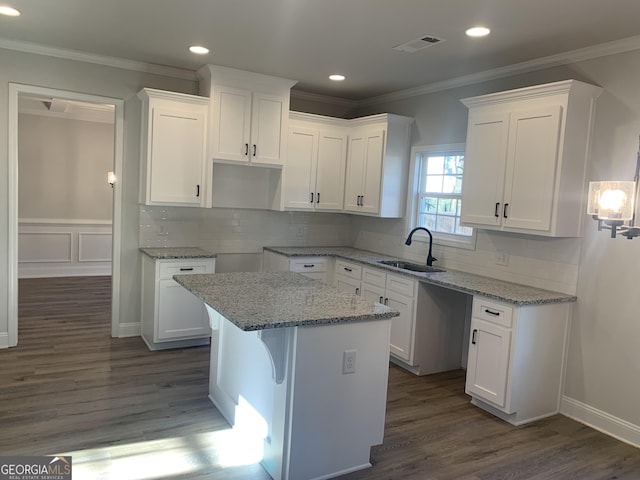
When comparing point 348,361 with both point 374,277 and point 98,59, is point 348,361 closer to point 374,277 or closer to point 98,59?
point 374,277

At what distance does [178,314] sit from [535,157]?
10.7 ft

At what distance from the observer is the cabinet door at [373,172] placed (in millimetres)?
5039

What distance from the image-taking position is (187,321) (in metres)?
4.56

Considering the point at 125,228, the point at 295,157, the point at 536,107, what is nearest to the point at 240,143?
the point at 295,157

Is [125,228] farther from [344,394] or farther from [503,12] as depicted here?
[503,12]

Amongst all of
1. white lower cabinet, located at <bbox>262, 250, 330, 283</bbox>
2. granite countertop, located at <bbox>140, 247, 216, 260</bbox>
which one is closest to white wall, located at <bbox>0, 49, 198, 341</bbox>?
granite countertop, located at <bbox>140, 247, 216, 260</bbox>

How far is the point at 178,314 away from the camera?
4500 mm

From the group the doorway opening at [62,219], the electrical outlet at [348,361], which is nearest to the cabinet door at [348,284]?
the electrical outlet at [348,361]

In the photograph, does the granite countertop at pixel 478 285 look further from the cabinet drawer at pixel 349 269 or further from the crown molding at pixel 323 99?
the crown molding at pixel 323 99

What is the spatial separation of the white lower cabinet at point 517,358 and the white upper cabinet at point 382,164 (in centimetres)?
176

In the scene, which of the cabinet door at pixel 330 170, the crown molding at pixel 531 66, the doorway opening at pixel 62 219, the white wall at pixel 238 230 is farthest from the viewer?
the doorway opening at pixel 62 219

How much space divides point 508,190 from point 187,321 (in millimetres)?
3019

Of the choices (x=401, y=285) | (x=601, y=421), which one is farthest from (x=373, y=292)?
(x=601, y=421)

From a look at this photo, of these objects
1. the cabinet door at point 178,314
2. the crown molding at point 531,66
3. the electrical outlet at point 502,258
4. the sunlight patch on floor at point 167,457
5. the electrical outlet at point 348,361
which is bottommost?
the sunlight patch on floor at point 167,457
